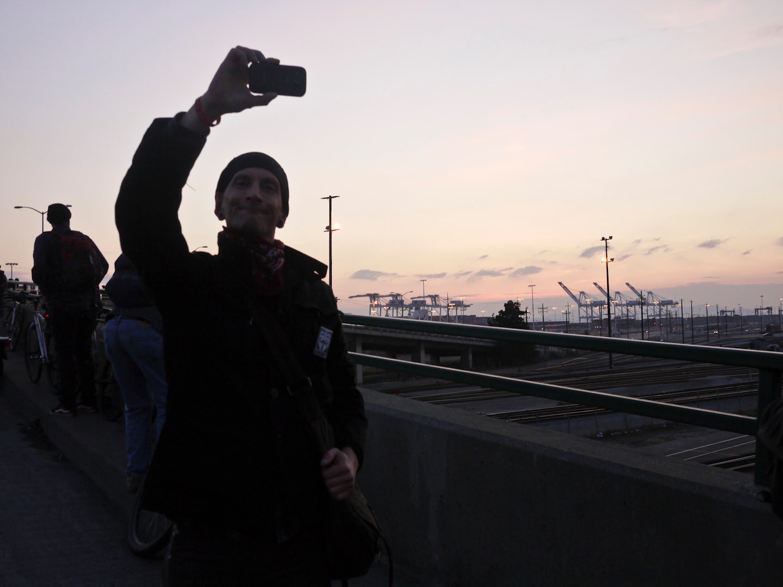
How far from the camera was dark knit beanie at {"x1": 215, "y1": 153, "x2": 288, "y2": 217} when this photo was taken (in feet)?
7.30

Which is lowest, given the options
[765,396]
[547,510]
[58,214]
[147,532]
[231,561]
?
[147,532]

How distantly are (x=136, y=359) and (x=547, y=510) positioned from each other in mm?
3086

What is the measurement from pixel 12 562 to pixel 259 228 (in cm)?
345

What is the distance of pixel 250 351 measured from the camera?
6.48 ft

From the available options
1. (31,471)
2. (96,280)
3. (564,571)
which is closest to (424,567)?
(564,571)

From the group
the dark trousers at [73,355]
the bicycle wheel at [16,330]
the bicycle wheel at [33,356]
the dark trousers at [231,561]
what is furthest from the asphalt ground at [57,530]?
the bicycle wheel at [16,330]

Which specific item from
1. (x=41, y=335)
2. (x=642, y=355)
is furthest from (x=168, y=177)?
(x=41, y=335)

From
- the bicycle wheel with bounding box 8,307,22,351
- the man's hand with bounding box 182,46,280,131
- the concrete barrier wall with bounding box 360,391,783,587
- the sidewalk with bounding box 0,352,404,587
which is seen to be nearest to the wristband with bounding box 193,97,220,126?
the man's hand with bounding box 182,46,280,131

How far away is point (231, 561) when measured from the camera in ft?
6.52

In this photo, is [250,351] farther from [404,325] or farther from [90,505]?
[90,505]

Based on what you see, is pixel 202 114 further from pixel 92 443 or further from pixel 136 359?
pixel 92 443

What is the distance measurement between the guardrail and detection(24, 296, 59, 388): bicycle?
245 inches

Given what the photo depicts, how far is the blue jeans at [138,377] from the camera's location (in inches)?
209

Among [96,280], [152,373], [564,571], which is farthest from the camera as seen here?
[96,280]
